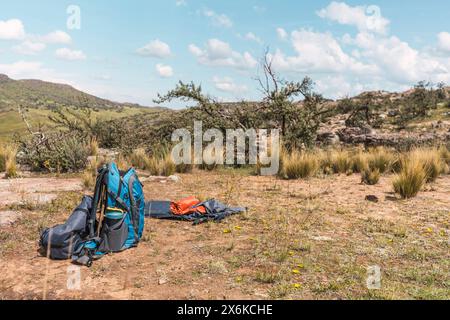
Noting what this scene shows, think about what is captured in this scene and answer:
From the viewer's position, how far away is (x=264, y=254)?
418 cm

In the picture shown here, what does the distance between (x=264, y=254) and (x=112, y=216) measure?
1.66 m

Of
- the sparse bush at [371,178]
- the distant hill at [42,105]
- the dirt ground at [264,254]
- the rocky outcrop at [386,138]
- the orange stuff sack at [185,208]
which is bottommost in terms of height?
the dirt ground at [264,254]

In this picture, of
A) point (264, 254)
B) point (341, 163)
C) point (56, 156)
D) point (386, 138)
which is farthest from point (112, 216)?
point (386, 138)

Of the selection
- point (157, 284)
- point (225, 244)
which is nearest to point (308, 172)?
point (225, 244)

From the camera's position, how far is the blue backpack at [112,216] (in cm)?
422

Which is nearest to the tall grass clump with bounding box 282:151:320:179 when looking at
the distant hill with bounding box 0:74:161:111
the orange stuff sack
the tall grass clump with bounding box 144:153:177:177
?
the tall grass clump with bounding box 144:153:177:177

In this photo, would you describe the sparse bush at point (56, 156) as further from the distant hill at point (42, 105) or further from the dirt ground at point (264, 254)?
the dirt ground at point (264, 254)

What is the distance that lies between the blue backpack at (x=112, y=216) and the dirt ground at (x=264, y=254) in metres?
0.16

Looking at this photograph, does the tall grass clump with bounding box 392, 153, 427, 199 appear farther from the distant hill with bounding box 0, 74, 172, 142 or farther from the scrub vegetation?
the distant hill with bounding box 0, 74, 172, 142

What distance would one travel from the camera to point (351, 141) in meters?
15.6

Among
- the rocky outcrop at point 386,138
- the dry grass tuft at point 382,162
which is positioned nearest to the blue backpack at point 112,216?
the dry grass tuft at point 382,162

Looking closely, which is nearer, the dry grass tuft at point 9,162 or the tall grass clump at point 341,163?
the dry grass tuft at point 9,162

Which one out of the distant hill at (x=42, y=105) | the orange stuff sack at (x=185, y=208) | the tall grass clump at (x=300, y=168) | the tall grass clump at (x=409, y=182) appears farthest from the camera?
the distant hill at (x=42, y=105)
